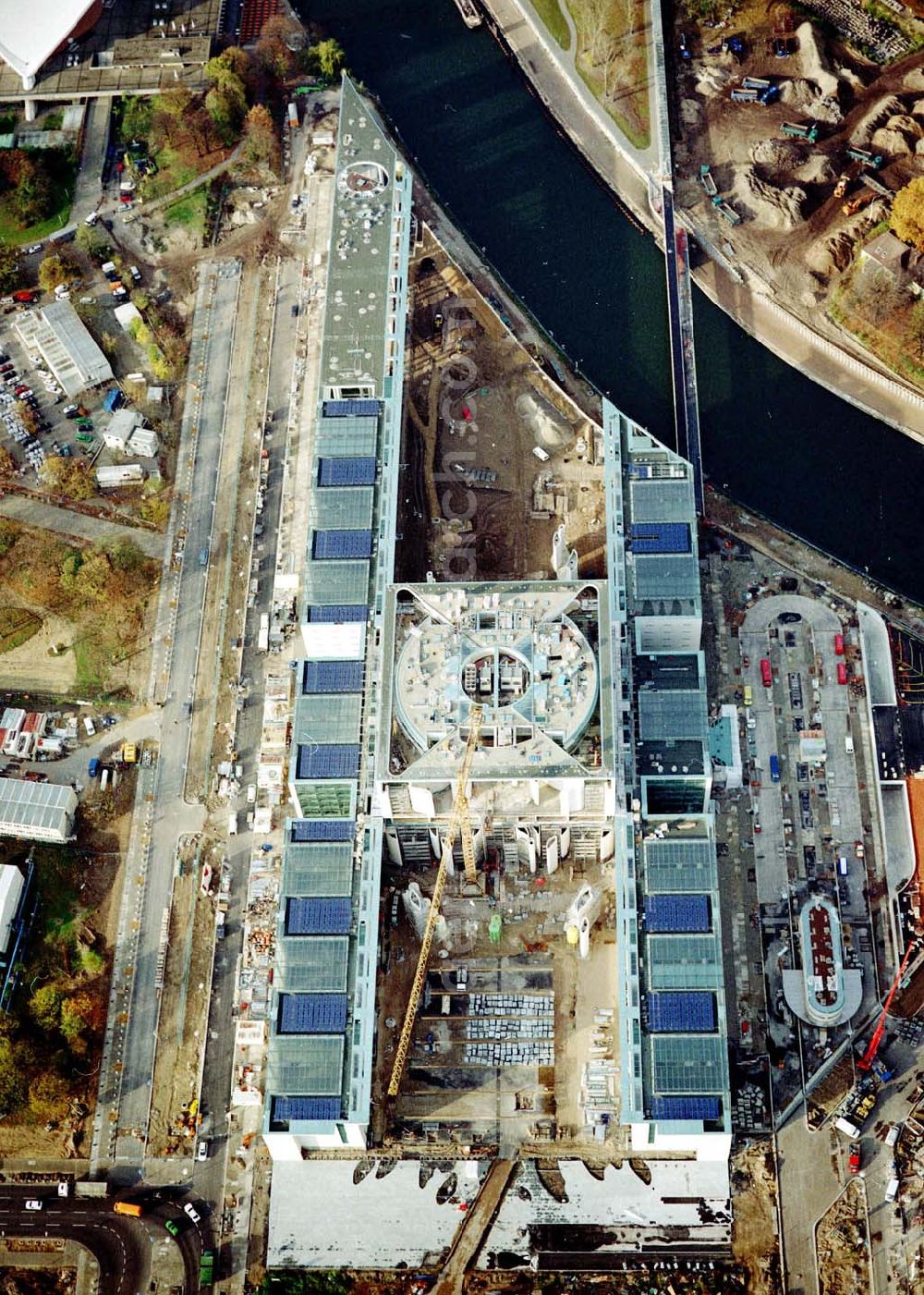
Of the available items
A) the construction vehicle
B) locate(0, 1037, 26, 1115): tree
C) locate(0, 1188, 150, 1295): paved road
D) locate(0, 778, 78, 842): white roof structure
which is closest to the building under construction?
the construction vehicle

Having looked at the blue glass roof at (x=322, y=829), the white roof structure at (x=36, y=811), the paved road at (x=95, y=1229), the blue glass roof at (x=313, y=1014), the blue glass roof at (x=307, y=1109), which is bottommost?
the paved road at (x=95, y=1229)

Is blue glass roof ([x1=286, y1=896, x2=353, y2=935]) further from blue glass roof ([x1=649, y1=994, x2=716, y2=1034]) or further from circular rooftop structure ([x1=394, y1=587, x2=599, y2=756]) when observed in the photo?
blue glass roof ([x1=649, y1=994, x2=716, y2=1034])

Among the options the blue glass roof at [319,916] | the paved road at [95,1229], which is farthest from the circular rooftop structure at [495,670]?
the paved road at [95,1229]

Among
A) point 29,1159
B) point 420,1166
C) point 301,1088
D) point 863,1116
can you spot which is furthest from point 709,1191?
point 29,1159

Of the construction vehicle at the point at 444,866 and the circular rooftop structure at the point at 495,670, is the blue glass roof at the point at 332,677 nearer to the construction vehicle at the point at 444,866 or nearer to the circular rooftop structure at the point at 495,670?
the circular rooftop structure at the point at 495,670

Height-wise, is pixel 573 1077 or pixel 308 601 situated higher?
pixel 308 601

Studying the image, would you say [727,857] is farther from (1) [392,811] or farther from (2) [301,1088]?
(2) [301,1088]
